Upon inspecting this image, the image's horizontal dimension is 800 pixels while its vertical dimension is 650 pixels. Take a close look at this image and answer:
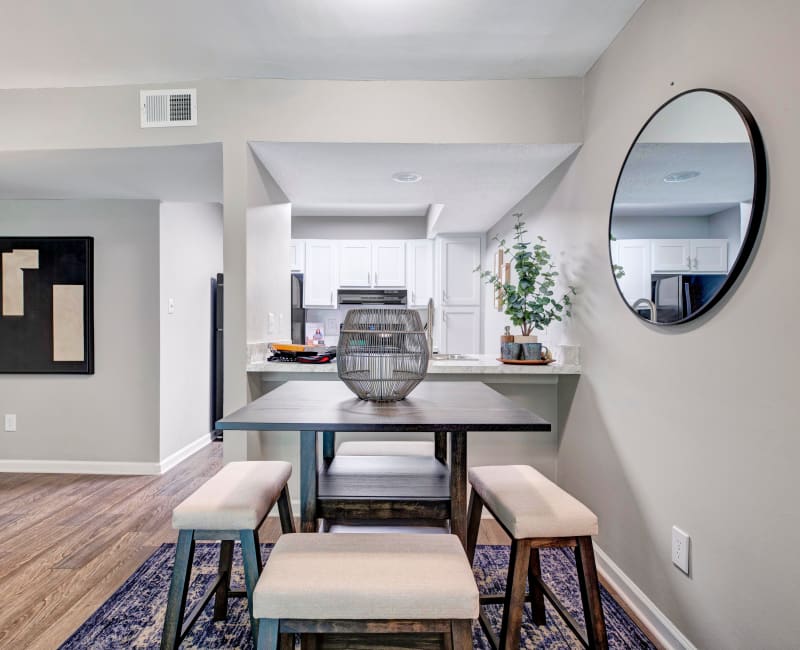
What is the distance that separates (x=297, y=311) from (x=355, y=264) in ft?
2.61

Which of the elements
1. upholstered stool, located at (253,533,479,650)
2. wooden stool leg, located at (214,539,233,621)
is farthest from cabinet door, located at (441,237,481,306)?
upholstered stool, located at (253,533,479,650)

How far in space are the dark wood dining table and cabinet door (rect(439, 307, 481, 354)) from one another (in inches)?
126

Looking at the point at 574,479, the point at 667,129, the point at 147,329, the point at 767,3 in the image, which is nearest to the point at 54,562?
the point at 147,329

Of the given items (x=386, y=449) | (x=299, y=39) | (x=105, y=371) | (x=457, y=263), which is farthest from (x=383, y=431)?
(x=457, y=263)

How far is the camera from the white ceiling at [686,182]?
4.51 ft

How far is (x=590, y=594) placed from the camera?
1.39 metres

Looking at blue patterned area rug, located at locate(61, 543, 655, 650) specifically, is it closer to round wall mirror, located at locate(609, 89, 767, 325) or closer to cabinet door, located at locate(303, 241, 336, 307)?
round wall mirror, located at locate(609, 89, 767, 325)

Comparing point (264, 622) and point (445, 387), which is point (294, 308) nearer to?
point (445, 387)

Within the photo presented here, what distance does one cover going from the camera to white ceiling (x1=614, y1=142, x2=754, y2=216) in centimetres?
138

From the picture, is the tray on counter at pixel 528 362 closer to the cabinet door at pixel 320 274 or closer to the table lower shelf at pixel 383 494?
A: the table lower shelf at pixel 383 494

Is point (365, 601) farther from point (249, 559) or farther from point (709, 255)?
point (709, 255)

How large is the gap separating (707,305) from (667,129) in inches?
25.8

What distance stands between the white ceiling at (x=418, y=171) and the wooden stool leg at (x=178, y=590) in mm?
1953

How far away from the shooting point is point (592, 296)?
235 centimetres
